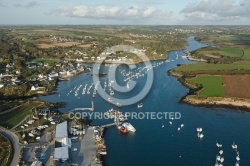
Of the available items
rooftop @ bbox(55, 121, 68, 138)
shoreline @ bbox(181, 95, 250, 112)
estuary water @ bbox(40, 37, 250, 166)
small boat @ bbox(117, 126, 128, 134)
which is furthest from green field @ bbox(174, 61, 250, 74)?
rooftop @ bbox(55, 121, 68, 138)

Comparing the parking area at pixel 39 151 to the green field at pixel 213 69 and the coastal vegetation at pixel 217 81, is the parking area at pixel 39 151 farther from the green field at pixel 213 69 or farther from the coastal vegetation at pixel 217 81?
the green field at pixel 213 69

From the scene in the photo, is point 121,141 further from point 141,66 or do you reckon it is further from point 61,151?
point 141,66

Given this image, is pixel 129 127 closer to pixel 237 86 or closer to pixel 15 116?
pixel 15 116

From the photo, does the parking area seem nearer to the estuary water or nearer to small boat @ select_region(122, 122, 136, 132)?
the estuary water

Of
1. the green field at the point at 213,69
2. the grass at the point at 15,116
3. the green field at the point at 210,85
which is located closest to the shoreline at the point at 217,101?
the green field at the point at 210,85

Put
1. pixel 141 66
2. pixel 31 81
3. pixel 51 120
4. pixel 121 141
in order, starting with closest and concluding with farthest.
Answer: pixel 121 141 < pixel 51 120 < pixel 31 81 < pixel 141 66

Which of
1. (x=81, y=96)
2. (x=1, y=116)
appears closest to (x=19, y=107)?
(x=1, y=116)
